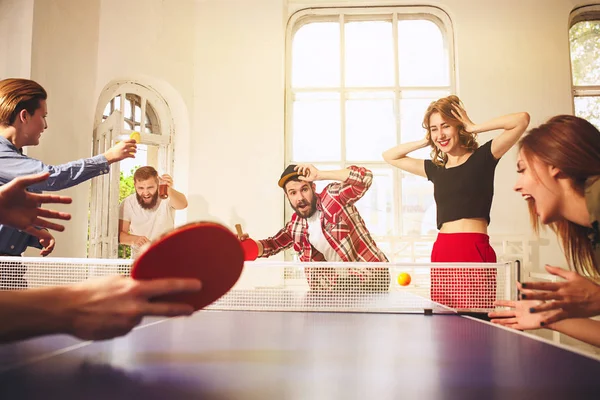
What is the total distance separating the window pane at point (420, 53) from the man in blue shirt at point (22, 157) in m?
3.44

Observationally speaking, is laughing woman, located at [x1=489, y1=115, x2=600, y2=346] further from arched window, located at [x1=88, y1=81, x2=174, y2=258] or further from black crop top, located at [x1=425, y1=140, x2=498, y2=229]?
arched window, located at [x1=88, y1=81, x2=174, y2=258]

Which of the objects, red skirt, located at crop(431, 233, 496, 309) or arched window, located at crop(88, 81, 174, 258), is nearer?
red skirt, located at crop(431, 233, 496, 309)

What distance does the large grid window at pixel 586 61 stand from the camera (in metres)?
5.12

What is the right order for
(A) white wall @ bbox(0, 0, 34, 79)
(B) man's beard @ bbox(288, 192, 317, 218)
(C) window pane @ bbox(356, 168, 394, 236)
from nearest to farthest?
1. (A) white wall @ bbox(0, 0, 34, 79)
2. (B) man's beard @ bbox(288, 192, 317, 218)
3. (C) window pane @ bbox(356, 168, 394, 236)

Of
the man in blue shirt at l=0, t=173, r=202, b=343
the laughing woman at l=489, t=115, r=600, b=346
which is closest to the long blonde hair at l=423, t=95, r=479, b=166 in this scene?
the laughing woman at l=489, t=115, r=600, b=346

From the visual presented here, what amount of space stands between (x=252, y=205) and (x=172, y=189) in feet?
2.86

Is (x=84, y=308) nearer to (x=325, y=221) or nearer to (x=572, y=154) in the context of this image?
(x=572, y=154)

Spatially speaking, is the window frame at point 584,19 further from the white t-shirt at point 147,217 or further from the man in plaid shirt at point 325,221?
the white t-shirt at point 147,217

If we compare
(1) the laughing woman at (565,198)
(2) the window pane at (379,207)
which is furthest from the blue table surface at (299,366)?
(2) the window pane at (379,207)

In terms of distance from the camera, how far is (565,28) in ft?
16.0

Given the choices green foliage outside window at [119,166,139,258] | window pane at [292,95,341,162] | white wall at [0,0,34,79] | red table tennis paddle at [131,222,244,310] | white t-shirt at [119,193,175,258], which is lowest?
red table tennis paddle at [131,222,244,310]

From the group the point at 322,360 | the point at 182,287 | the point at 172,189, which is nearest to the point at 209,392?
the point at 182,287

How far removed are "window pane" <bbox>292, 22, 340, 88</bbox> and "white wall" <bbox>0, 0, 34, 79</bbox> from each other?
2603 millimetres

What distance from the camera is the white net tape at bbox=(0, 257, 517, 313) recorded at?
2250 mm
